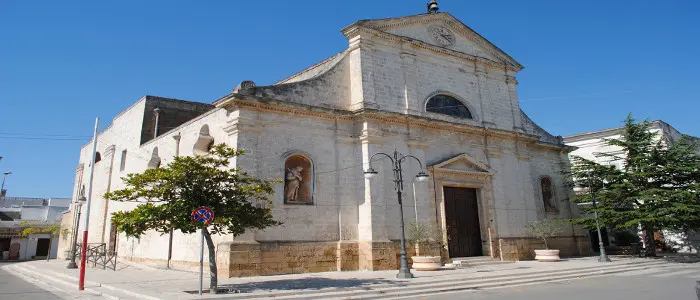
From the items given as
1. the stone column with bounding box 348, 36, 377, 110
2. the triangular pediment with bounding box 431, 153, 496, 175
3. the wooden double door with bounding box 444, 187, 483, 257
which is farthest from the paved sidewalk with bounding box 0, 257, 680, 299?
the stone column with bounding box 348, 36, 377, 110

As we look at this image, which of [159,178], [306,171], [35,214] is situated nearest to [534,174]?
[306,171]

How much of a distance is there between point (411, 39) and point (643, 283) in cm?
1204

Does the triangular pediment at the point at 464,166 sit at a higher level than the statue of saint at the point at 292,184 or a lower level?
higher

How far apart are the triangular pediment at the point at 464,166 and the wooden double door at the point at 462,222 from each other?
85 centimetres

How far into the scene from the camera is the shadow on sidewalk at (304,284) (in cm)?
1075

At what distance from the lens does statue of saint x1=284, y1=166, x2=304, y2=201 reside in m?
15.1

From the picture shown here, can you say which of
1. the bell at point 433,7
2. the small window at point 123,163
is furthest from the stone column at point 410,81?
the small window at point 123,163

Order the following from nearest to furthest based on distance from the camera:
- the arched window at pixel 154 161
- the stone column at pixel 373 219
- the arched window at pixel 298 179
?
the arched window at pixel 298 179 < the stone column at pixel 373 219 < the arched window at pixel 154 161

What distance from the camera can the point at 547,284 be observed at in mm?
12055

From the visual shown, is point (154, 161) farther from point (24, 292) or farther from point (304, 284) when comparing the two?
point (304, 284)

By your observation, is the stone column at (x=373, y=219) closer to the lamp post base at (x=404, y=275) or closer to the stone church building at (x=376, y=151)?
the stone church building at (x=376, y=151)

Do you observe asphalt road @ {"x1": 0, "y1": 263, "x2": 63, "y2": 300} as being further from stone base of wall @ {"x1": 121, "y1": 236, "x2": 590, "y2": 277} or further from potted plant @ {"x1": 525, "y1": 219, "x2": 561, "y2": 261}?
potted plant @ {"x1": 525, "y1": 219, "x2": 561, "y2": 261}

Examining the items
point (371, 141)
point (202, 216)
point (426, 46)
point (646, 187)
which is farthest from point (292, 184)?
point (646, 187)

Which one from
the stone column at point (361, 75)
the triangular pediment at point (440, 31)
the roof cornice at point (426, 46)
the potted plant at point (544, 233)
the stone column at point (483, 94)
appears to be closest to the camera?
the stone column at point (361, 75)
